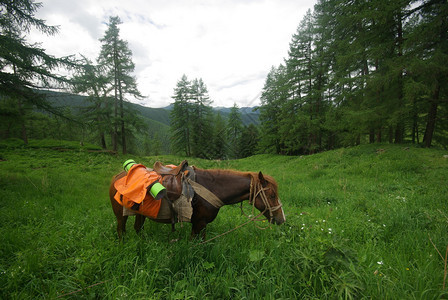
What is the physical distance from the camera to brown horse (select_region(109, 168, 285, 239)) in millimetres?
2807

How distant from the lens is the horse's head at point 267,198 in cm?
284

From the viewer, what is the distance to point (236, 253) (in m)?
2.35

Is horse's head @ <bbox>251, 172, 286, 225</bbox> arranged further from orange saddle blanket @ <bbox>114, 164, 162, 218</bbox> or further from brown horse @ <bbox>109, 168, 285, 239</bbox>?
orange saddle blanket @ <bbox>114, 164, 162, 218</bbox>

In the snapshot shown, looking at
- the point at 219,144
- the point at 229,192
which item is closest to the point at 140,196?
the point at 229,192

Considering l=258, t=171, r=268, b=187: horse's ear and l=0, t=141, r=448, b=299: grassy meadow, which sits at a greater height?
l=258, t=171, r=268, b=187: horse's ear

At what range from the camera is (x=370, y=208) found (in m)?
3.96

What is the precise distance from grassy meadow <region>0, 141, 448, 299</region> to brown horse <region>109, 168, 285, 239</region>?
→ 304 millimetres

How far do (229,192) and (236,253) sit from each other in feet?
3.06

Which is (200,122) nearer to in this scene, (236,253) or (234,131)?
(234,131)

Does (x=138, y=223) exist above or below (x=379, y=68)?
below

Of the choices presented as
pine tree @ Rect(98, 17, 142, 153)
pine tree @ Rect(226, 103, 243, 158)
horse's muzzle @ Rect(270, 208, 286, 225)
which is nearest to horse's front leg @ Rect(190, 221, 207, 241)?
horse's muzzle @ Rect(270, 208, 286, 225)

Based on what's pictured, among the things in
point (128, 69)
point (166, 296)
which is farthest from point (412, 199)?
point (128, 69)

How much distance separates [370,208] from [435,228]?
1010 millimetres

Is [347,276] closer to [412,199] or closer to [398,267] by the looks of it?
[398,267]
